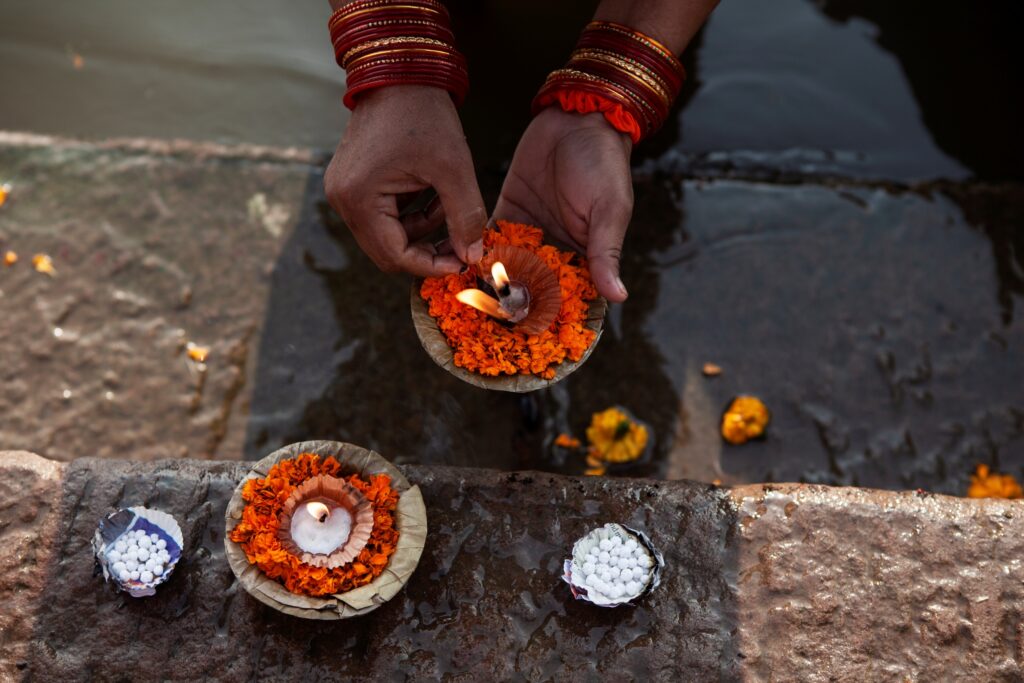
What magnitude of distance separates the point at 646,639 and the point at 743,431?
99cm

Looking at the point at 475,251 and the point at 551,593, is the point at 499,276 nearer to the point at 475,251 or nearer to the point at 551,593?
the point at 475,251

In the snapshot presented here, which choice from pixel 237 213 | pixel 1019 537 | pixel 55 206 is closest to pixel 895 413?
pixel 1019 537

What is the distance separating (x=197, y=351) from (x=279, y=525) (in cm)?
122

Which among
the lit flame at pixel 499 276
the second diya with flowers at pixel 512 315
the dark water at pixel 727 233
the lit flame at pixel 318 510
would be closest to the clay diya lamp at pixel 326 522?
the lit flame at pixel 318 510

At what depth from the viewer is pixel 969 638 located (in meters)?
2.13

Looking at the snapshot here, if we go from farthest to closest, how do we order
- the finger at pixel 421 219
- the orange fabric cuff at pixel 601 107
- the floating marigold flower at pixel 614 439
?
the floating marigold flower at pixel 614 439
the orange fabric cuff at pixel 601 107
the finger at pixel 421 219

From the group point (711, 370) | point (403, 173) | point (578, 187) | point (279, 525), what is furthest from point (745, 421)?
point (279, 525)

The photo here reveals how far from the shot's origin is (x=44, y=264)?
3051 mm

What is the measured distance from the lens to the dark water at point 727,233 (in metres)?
2.92

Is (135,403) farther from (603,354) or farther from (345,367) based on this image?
(603,354)

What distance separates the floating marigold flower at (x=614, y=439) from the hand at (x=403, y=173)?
99 centimetres

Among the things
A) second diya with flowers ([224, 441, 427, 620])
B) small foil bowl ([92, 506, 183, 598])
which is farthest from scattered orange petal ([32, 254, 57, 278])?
second diya with flowers ([224, 441, 427, 620])

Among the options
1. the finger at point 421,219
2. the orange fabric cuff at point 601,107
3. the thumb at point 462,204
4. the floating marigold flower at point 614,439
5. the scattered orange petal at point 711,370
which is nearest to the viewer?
the thumb at point 462,204

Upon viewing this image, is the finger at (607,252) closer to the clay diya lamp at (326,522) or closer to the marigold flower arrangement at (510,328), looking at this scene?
the marigold flower arrangement at (510,328)
